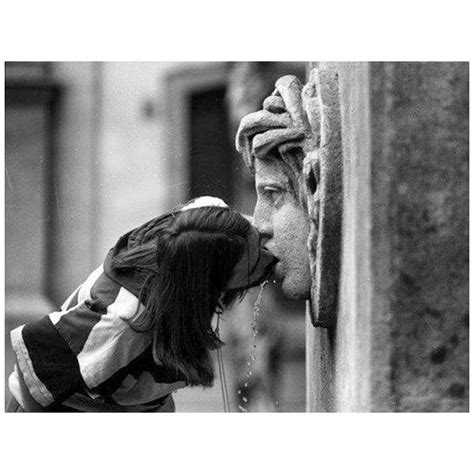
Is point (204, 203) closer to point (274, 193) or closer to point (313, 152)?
point (274, 193)

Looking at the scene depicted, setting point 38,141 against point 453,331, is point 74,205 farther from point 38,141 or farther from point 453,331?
point 453,331

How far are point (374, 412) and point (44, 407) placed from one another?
28.8 inches

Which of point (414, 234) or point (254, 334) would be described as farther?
point (254, 334)

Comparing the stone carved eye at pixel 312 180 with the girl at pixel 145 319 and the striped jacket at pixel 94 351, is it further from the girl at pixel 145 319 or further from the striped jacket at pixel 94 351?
the striped jacket at pixel 94 351

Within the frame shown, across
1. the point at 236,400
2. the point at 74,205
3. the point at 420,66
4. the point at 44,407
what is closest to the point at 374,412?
the point at 420,66

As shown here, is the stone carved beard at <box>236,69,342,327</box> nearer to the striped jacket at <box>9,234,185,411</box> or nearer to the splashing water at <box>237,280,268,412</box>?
the splashing water at <box>237,280,268,412</box>

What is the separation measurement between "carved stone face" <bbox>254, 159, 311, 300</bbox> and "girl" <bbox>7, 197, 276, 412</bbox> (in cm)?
3

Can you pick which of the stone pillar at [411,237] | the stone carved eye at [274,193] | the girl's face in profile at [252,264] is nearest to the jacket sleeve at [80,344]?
the girl's face in profile at [252,264]

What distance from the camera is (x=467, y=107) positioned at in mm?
2219

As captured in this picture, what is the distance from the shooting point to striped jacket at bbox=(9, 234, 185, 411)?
2646 mm

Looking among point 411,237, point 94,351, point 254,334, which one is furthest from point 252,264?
point 254,334

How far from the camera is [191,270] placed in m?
2.59

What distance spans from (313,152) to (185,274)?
0.32 meters

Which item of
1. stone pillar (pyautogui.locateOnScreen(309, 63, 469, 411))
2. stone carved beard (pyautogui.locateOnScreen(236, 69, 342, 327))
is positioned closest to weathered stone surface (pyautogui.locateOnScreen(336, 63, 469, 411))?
stone pillar (pyautogui.locateOnScreen(309, 63, 469, 411))
